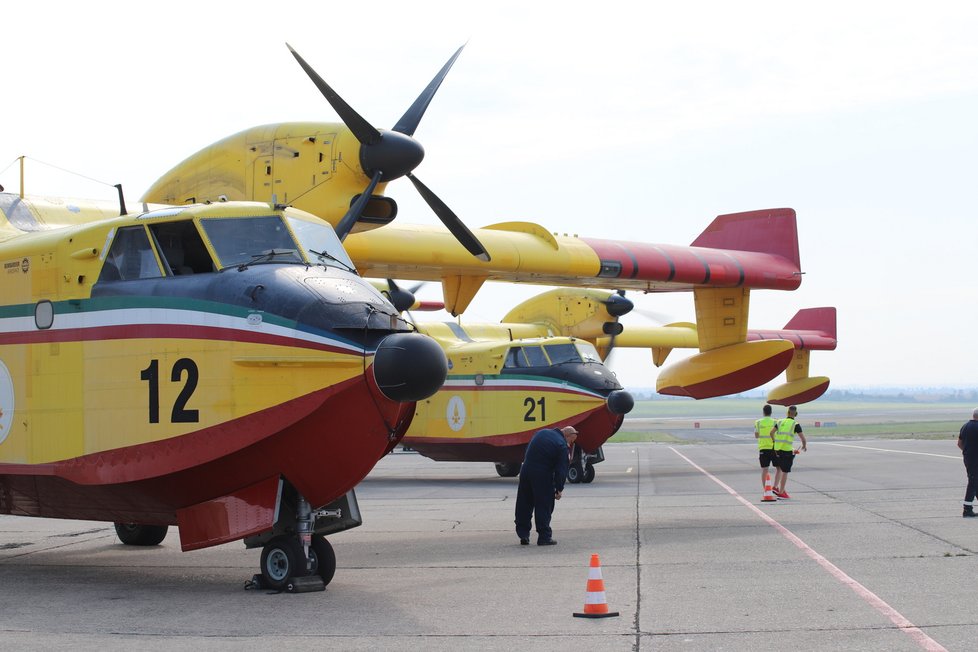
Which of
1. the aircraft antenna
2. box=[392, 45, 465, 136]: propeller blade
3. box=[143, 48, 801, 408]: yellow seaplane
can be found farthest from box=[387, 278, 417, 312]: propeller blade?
the aircraft antenna

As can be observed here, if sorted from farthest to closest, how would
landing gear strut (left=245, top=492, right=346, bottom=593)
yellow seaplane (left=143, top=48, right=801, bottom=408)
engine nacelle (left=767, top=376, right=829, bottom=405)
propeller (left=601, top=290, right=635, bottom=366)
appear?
engine nacelle (left=767, top=376, right=829, bottom=405), propeller (left=601, top=290, right=635, bottom=366), yellow seaplane (left=143, top=48, right=801, bottom=408), landing gear strut (left=245, top=492, right=346, bottom=593)

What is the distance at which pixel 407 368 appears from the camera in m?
9.63

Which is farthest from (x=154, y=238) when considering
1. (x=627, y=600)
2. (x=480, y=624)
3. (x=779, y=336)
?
(x=779, y=336)

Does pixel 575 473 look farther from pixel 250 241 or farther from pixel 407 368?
pixel 407 368

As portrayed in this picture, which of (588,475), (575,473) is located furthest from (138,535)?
(588,475)

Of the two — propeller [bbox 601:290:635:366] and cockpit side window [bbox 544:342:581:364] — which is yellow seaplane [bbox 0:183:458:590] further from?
propeller [bbox 601:290:635:366]

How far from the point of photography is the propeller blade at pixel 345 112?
49.3 ft

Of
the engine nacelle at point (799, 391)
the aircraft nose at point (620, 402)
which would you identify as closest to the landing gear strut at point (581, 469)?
the aircraft nose at point (620, 402)

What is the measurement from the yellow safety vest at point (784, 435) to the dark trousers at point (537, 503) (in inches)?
299

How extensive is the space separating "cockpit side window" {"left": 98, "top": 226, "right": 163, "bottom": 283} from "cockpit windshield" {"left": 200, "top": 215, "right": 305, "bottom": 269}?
26.3 inches

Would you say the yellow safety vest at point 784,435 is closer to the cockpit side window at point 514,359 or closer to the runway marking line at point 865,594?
the runway marking line at point 865,594

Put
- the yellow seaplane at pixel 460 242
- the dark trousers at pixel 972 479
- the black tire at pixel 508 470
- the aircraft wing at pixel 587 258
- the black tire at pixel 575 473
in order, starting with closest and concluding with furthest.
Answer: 1. the yellow seaplane at pixel 460 242
2. the dark trousers at pixel 972 479
3. the aircraft wing at pixel 587 258
4. the black tire at pixel 575 473
5. the black tire at pixel 508 470

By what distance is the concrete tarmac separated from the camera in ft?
27.5

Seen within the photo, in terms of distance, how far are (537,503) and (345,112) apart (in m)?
5.87
